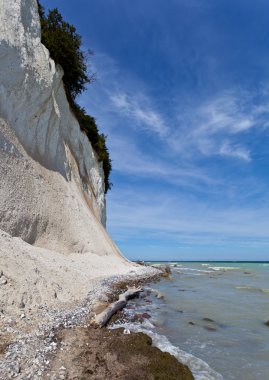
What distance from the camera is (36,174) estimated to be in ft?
60.6

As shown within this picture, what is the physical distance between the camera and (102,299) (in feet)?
40.6

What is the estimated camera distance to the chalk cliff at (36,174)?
14.7 metres

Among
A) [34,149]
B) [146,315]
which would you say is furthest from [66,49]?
[146,315]

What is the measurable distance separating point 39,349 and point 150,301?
9.93m

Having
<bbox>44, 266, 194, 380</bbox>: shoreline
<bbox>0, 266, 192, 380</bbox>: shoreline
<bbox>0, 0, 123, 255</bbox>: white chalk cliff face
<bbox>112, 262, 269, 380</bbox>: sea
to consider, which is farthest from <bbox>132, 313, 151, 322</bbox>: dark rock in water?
<bbox>0, 0, 123, 255</bbox>: white chalk cliff face

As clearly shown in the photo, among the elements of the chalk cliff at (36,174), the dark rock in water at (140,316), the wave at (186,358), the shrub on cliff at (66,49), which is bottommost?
the wave at (186,358)

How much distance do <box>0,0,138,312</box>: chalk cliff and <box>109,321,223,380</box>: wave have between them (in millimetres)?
3770

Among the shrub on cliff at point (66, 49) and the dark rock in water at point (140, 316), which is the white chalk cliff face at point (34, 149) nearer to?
the shrub on cliff at point (66, 49)

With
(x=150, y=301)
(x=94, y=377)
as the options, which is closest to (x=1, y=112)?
(x=150, y=301)

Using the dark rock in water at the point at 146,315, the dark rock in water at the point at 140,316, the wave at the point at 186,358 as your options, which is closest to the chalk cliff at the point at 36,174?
the dark rock in water at the point at 140,316

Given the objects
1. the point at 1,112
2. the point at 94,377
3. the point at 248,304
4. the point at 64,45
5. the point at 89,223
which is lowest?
the point at 94,377

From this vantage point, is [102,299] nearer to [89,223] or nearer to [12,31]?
[89,223]

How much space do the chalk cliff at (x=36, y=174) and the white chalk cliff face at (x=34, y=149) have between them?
5 cm

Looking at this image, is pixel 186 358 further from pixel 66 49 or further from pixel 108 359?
pixel 66 49
